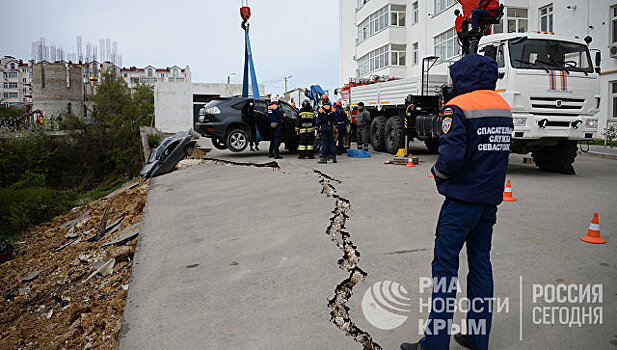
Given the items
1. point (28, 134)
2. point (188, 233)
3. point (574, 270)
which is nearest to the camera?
point (574, 270)

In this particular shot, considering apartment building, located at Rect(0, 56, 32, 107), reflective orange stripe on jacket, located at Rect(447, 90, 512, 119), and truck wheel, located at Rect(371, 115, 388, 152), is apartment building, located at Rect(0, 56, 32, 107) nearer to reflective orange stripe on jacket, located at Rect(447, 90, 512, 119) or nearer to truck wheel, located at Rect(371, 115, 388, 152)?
truck wheel, located at Rect(371, 115, 388, 152)

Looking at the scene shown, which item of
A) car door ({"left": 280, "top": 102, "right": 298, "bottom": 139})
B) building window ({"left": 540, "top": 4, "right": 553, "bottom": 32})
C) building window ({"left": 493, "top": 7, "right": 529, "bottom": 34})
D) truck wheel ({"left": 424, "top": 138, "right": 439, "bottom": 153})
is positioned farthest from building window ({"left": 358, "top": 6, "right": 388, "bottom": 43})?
car door ({"left": 280, "top": 102, "right": 298, "bottom": 139})

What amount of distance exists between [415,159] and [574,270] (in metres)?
7.84

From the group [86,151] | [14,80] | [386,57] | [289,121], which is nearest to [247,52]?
[289,121]

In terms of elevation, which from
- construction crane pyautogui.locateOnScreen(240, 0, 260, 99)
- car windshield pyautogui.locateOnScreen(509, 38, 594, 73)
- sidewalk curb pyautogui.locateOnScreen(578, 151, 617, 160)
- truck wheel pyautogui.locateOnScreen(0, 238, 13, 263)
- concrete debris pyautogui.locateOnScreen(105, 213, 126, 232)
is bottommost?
truck wheel pyautogui.locateOnScreen(0, 238, 13, 263)

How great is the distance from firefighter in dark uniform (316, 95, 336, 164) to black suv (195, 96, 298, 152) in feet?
6.15

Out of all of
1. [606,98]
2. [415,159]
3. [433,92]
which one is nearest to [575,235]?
[415,159]

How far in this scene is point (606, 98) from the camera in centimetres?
1875

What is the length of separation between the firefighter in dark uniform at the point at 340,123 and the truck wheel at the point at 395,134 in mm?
1410

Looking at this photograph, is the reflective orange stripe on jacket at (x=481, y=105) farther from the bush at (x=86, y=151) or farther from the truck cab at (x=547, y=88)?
the bush at (x=86, y=151)

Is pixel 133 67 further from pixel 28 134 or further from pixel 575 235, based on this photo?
pixel 575 235

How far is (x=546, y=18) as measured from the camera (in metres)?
21.7

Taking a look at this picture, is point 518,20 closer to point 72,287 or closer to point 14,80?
point 72,287

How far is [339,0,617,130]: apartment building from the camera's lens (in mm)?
18422
